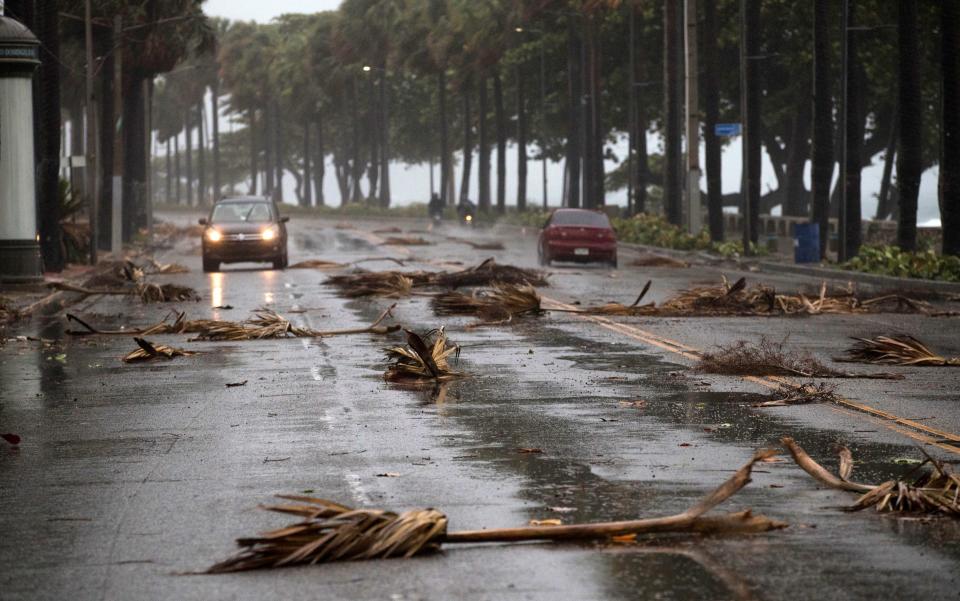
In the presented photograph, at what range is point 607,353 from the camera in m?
20.0

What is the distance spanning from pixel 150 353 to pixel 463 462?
9.28 metres

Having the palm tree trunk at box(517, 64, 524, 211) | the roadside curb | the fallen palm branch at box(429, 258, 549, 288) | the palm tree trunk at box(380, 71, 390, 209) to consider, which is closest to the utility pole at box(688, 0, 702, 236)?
the roadside curb

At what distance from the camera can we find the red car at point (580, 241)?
45.3m

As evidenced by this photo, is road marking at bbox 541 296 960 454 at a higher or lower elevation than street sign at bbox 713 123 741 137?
lower

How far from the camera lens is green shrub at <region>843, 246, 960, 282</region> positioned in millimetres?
35781

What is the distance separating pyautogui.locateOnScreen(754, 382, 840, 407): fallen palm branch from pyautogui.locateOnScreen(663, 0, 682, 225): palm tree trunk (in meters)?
41.3

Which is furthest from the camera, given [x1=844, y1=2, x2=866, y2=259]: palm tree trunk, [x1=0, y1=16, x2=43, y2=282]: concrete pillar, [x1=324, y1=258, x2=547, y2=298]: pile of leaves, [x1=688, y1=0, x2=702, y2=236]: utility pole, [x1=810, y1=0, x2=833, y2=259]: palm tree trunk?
[x1=688, y1=0, x2=702, y2=236]: utility pole

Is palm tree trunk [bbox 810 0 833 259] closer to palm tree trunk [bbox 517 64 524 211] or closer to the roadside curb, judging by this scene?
the roadside curb

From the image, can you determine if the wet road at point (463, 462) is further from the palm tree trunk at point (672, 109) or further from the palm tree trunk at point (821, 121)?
the palm tree trunk at point (672, 109)

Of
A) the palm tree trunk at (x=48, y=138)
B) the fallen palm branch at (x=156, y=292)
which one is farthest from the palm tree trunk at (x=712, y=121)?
the fallen palm branch at (x=156, y=292)

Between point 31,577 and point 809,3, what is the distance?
6157 centimetres

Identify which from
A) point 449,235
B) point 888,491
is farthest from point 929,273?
point 449,235

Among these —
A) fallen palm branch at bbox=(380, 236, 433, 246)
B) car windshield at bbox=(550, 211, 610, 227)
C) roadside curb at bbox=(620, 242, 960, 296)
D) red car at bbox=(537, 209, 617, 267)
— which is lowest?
roadside curb at bbox=(620, 242, 960, 296)

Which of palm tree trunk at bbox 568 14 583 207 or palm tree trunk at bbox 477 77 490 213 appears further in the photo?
palm tree trunk at bbox 477 77 490 213
